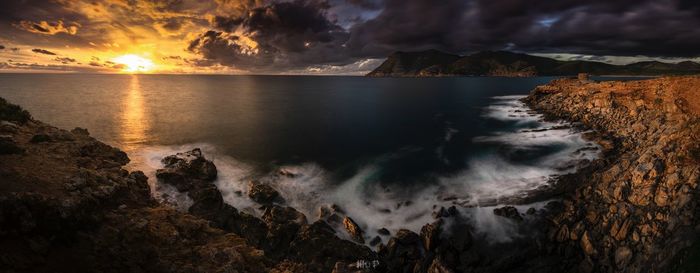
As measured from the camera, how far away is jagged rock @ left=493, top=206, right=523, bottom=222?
2439cm

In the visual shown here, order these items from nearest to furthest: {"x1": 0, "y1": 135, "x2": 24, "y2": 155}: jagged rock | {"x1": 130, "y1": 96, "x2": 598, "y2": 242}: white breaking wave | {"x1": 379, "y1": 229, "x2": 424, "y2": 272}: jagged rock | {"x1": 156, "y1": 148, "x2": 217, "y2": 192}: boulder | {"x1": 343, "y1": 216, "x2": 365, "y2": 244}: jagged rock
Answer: {"x1": 379, "y1": 229, "x2": 424, "y2": 272}: jagged rock < {"x1": 0, "y1": 135, "x2": 24, "y2": 155}: jagged rock < {"x1": 343, "y1": 216, "x2": 365, "y2": 244}: jagged rock < {"x1": 130, "y1": 96, "x2": 598, "y2": 242}: white breaking wave < {"x1": 156, "y1": 148, "x2": 217, "y2": 192}: boulder

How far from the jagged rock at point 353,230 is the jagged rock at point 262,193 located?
25.2 feet

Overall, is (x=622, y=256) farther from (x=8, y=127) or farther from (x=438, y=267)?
(x=8, y=127)

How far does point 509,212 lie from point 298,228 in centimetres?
1609

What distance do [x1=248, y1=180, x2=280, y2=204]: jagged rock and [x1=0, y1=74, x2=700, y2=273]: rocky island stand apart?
0.09 m

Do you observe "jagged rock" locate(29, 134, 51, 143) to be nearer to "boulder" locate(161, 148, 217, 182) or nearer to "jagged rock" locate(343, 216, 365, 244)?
"boulder" locate(161, 148, 217, 182)

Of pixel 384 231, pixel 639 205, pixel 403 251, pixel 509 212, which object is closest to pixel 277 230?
pixel 384 231

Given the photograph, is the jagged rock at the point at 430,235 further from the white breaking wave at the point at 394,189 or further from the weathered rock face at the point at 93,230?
the weathered rock face at the point at 93,230

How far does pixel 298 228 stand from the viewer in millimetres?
23578

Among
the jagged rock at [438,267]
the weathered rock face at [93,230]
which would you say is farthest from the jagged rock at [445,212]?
the weathered rock face at [93,230]

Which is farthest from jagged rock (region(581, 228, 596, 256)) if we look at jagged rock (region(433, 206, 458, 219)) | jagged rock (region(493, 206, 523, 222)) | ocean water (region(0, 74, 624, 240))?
jagged rock (region(433, 206, 458, 219))

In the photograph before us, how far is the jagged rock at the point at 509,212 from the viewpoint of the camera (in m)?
24.4

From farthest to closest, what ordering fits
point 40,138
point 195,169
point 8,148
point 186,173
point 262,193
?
1. point 195,169
2. point 186,173
3. point 40,138
4. point 262,193
5. point 8,148

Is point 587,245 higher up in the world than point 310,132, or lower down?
lower down
